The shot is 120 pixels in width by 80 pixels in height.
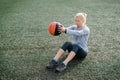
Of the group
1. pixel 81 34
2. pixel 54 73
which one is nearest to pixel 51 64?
pixel 54 73

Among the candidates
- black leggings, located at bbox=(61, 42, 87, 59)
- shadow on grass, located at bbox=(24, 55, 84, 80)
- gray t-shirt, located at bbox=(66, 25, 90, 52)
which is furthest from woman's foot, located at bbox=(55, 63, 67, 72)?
gray t-shirt, located at bbox=(66, 25, 90, 52)

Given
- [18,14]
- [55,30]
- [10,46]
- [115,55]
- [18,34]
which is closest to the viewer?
Answer: [55,30]

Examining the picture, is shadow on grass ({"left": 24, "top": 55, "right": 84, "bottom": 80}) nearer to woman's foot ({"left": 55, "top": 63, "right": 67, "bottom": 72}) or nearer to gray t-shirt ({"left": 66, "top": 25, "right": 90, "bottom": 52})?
woman's foot ({"left": 55, "top": 63, "right": 67, "bottom": 72})

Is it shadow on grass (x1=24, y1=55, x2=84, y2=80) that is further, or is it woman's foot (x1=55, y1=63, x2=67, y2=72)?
woman's foot (x1=55, y1=63, x2=67, y2=72)

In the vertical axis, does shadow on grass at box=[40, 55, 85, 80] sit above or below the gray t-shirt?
below

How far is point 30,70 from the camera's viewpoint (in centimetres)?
350

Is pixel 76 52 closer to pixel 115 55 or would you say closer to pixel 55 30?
pixel 55 30

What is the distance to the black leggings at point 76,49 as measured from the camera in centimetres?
361

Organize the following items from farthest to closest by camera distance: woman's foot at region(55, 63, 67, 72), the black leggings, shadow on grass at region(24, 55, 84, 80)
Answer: the black leggings
woman's foot at region(55, 63, 67, 72)
shadow on grass at region(24, 55, 84, 80)

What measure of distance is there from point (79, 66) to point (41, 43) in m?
1.18

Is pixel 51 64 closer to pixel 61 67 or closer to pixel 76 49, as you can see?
pixel 61 67

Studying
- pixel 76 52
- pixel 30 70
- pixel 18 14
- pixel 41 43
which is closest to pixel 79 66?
pixel 76 52

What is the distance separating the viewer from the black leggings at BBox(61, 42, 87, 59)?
361 cm

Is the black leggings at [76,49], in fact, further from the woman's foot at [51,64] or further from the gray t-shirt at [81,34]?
the woman's foot at [51,64]
